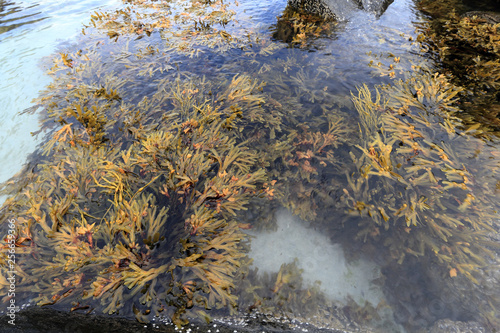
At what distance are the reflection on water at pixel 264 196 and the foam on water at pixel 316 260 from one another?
0.05 feet

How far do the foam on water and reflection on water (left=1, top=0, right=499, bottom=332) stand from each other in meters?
0.01

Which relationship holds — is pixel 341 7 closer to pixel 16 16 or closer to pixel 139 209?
pixel 139 209

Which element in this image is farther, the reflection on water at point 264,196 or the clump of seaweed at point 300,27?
the clump of seaweed at point 300,27

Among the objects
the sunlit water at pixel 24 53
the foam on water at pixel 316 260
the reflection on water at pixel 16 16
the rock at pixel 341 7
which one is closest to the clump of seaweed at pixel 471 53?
the rock at pixel 341 7

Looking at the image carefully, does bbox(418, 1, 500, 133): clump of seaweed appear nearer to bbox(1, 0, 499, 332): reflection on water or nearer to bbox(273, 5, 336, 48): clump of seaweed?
bbox(1, 0, 499, 332): reflection on water

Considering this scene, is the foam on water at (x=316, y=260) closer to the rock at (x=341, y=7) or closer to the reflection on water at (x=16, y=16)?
the rock at (x=341, y=7)

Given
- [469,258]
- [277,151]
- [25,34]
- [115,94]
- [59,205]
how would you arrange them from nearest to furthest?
[469,258] → [59,205] → [277,151] → [115,94] → [25,34]

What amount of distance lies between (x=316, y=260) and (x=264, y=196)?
3.53ft

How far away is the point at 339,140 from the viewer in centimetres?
382

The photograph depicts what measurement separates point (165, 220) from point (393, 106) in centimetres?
441

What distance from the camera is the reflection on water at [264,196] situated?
237 cm

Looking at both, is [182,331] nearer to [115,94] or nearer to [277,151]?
[277,151]

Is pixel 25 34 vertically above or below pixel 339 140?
above

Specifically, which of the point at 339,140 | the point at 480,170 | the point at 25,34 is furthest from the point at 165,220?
the point at 25,34
